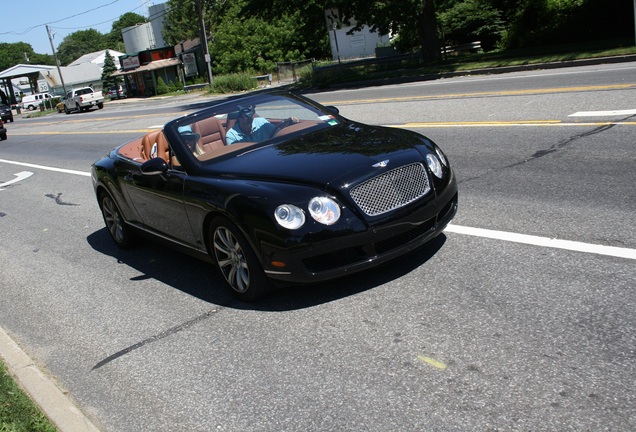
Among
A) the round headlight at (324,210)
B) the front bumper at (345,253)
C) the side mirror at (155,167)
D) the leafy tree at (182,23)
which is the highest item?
the leafy tree at (182,23)

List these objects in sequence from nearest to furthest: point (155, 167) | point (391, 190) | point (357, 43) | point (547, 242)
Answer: point (391, 190), point (547, 242), point (155, 167), point (357, 43)

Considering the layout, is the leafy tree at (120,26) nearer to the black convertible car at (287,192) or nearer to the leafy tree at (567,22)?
the leafy tree at (567,22)

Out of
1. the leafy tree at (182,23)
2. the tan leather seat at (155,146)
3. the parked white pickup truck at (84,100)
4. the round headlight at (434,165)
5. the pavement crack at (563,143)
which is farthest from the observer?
the leafy tree at (182,23)

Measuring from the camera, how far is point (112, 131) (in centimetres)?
2356

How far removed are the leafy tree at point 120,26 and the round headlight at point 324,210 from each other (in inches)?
7207

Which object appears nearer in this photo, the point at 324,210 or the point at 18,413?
the point at 18,413

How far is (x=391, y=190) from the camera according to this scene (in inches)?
191

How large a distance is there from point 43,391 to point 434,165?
3201 mm

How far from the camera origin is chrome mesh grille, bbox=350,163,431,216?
4727mm

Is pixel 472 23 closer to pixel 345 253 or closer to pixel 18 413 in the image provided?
pixel 345 253

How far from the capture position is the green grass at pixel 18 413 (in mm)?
3726

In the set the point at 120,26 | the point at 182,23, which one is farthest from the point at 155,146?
the point at 120,26

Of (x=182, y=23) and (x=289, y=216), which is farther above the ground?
(x=182, y=23)

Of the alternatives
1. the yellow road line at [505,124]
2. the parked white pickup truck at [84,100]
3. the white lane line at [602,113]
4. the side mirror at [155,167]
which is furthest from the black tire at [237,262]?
the parked white pickup truck at [84,100]
